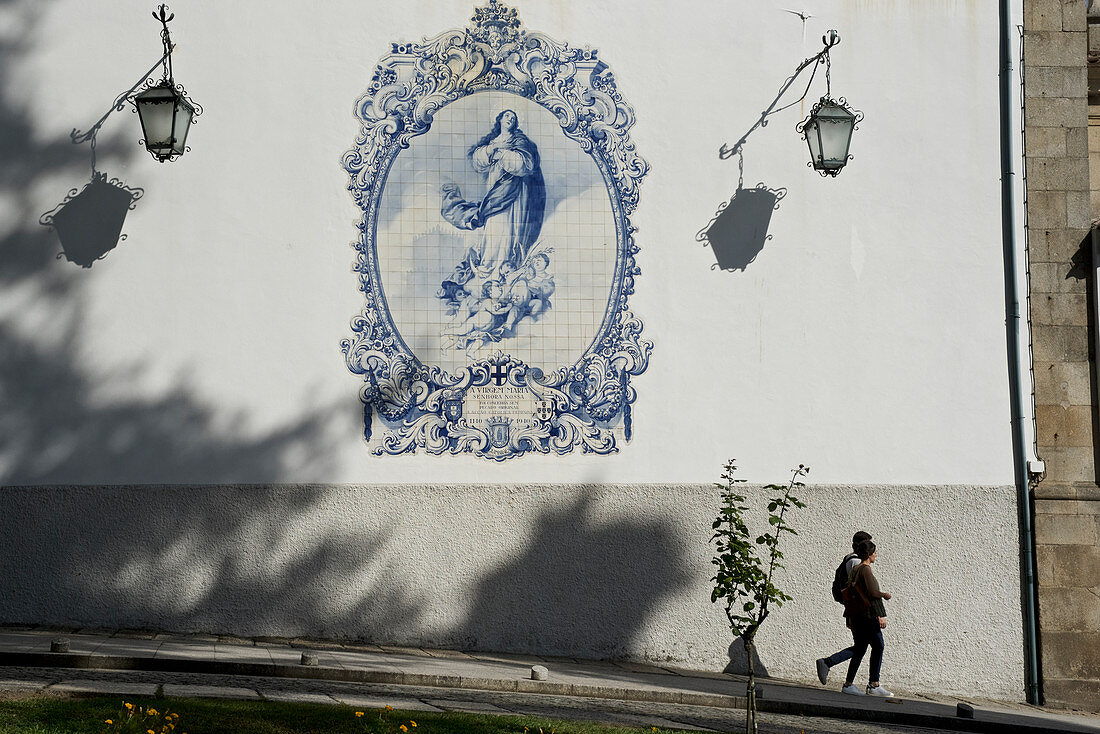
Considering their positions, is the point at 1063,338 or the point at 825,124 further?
the point at 1063,338

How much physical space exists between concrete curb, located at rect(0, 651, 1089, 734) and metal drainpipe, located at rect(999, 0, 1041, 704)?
129 centimetres

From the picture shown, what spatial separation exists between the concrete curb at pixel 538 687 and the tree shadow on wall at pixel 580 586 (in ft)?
4.75

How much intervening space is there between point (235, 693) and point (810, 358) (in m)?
5.66

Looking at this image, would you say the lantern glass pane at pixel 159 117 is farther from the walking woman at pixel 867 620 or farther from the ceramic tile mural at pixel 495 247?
the walking woman at pixel 867 620

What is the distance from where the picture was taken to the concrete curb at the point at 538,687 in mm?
7531

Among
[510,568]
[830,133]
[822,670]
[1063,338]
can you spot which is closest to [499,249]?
[510,568]

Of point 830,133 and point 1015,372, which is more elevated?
point 830,133

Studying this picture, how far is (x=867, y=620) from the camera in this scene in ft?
29.8

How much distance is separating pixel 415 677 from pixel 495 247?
3730 mm

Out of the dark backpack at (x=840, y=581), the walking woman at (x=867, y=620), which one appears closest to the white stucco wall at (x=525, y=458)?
the dark backpack at (x=840, y=581)

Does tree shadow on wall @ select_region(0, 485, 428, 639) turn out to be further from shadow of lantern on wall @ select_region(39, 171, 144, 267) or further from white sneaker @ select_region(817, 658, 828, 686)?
white sneaker @ select_region(817, 658, 828, 686)

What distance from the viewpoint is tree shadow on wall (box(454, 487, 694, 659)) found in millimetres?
9477

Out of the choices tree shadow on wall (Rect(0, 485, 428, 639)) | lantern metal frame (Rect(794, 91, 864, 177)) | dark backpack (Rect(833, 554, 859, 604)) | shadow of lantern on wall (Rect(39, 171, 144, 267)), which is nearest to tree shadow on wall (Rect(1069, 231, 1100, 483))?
lantern metal frame (Rect(794, 91, 864, 177))

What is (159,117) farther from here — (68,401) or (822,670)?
(822,670)
